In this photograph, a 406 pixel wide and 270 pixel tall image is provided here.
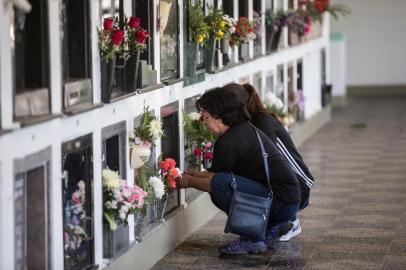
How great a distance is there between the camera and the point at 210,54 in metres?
8.16

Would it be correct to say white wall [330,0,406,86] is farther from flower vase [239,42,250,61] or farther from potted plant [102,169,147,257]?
potted plant [102,169,147,257]

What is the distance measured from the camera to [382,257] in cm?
680

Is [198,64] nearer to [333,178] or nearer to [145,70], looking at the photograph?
[145,70]

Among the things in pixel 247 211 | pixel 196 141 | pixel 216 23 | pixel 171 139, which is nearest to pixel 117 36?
pixel 247 211

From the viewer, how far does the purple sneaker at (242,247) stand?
22.6ft

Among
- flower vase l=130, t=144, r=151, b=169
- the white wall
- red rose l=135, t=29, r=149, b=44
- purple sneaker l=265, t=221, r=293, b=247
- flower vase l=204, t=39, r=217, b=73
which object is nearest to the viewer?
red rose l=135, t=29, r=149, b=44

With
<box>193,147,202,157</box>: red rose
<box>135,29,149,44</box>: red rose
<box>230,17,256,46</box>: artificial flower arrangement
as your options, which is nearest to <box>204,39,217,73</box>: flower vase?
<box>230,17,256,46</box>: artificial flower arrangement

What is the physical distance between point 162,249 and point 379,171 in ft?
13.9

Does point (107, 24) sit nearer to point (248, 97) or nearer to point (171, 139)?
point (248, 97)

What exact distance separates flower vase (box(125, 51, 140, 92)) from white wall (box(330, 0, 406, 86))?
1340cm

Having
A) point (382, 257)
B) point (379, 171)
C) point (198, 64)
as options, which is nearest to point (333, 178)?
point (379, 171)

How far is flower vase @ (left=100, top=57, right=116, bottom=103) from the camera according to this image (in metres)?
5.76

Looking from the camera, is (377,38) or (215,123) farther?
(377,38)

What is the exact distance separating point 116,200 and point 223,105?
A: 43.3 inches
